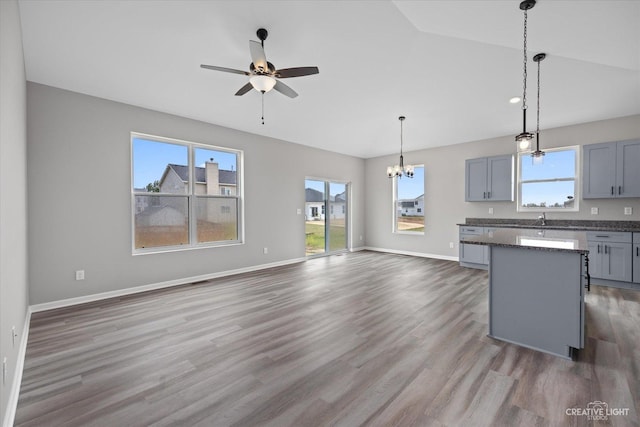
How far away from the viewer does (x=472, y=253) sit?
5.81 m

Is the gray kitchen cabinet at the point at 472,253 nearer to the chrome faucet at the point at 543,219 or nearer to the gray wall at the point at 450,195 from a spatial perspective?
the gray wall at the point at 450,195

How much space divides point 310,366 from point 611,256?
541cm

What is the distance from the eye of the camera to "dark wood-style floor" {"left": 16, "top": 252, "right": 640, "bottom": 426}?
1.71 meters

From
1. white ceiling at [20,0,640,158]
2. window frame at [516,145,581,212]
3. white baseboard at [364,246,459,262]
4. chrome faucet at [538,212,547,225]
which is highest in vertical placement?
white ceiling at [20,0,640,158]

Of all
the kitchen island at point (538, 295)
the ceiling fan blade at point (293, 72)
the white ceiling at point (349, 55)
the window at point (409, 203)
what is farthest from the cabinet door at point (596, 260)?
the ceiling fan blade at point (293, 72)

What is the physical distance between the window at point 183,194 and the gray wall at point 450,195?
4.35 m

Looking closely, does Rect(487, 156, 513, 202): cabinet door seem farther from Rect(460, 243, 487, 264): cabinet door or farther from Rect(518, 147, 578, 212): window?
Rect(460, 243, 487, 264): cabinet door

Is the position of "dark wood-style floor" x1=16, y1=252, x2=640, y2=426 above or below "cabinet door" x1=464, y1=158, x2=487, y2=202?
below

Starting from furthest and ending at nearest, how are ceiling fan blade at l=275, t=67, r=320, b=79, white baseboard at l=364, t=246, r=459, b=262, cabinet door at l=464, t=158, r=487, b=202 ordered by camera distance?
1. white baseboard at l=364, t=246, r=459, b=262
2. cabinet door at l=464, t=158, r=487, b=202
3. ceiling fan blade at l=275, t=67, r=320, b=79

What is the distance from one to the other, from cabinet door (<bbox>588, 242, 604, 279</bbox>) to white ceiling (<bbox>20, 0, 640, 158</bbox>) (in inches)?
91.6

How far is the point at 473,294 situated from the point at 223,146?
501 cm

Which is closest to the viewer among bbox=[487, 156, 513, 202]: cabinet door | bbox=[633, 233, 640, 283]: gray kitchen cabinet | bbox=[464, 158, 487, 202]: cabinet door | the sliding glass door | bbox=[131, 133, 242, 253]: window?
bbox=[633, 233, 640, 283]: gray kitchen cabinet

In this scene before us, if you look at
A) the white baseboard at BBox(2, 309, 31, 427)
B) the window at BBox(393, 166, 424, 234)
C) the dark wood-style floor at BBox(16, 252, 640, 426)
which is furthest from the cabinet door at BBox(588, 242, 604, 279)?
the white baseboard at BBox(2, 309, 31, 427)

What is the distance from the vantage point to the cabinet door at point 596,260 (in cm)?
457
